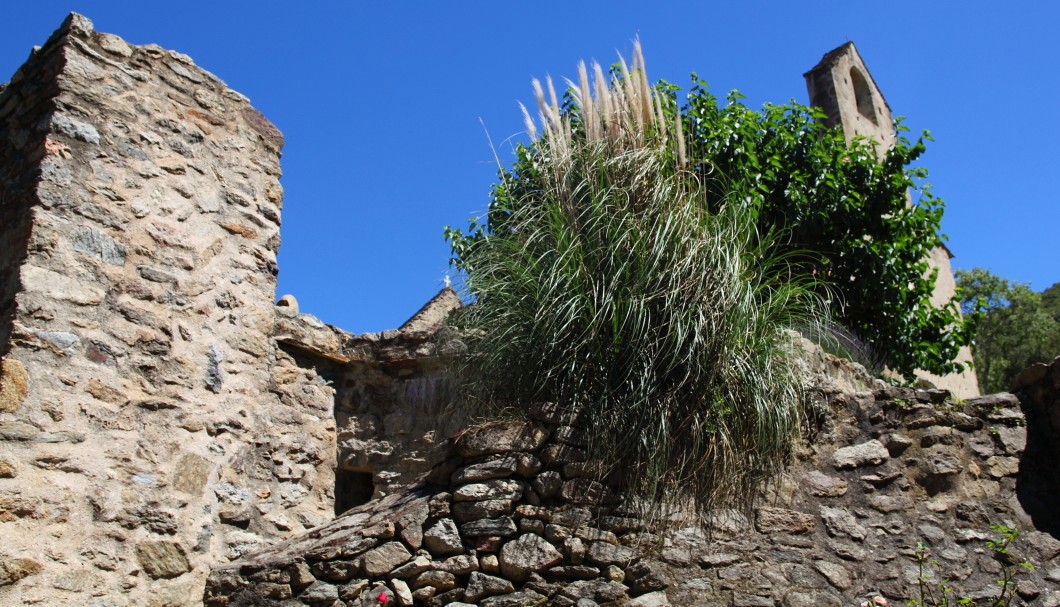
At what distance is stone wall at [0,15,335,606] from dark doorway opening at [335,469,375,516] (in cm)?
32

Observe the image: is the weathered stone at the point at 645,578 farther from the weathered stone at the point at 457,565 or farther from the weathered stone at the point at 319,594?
the weathered stone at the point at 319,594

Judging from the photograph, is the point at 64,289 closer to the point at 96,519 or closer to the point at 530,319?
the point at 96,519

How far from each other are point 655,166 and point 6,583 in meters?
3.29

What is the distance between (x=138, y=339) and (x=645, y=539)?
236 centimetres

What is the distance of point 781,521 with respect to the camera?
3.90m

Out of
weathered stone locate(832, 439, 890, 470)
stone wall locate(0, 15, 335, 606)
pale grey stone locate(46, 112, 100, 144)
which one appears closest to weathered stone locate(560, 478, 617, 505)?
weathered stone locate(832, 439, 890, 470)

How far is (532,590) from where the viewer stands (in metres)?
3.64

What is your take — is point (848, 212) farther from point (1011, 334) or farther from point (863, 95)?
point (1011, 334)

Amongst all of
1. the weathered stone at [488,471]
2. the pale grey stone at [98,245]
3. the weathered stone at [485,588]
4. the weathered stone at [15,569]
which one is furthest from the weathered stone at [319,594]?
the pale grey stone at [98,245]

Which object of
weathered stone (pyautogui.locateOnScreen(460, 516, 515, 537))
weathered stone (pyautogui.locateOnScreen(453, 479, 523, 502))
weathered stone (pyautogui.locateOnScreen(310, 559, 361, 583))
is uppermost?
weathered stone (pyautogui.locateOnScreen(453, 479, 523, 502))

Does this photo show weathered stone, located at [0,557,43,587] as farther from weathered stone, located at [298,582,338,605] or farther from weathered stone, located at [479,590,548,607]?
weathered stone, located at [479,590,548,607]

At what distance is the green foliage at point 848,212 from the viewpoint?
23.8 feet

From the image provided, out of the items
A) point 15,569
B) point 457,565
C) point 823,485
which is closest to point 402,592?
point 457,565

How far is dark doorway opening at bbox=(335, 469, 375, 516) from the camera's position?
5.38m
